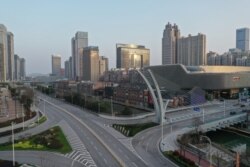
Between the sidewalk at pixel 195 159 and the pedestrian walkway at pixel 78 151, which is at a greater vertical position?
the pedestrian walkway at pixel 78 151

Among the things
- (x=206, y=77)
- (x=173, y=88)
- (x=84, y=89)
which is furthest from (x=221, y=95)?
(x=84, y=89)

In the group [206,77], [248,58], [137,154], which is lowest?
[137,154]

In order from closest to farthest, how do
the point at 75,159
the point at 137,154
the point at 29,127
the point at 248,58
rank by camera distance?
the point at 75,159, the point at 137,154, the point at 29,127, the point at 248,58

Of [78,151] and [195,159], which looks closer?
[195,159]

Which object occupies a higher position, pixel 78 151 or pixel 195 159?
pixel 78 151

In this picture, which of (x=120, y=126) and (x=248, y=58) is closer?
(x=120, y=126)

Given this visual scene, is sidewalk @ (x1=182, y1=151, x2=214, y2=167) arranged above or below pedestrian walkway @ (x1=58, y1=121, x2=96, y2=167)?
below

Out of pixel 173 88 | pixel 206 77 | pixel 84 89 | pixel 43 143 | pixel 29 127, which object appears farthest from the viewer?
pixel 84 89

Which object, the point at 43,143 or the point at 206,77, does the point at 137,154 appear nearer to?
the point at 43,143
